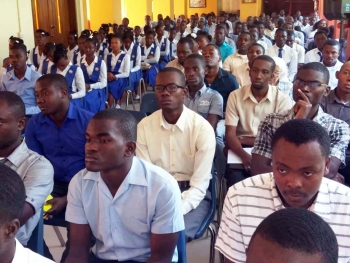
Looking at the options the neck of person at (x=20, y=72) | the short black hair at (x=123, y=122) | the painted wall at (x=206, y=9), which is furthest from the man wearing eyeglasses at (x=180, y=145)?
the painted wall at (x=206, y=9)

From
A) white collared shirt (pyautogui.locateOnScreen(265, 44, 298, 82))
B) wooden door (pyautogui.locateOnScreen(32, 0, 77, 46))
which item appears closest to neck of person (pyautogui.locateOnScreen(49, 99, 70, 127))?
white collared shirt (pyautogui.locateOnScreen(265, 44, 298, 82))

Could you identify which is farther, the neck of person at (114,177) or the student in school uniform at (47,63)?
the student in school uniform at (47,63)

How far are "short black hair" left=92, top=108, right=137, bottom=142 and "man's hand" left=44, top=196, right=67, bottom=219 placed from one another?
658mm

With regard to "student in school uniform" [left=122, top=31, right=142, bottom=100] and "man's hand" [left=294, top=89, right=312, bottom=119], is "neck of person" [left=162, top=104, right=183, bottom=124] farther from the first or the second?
"student in school uniform" [left=122, top=31, right=142, bottom=100]

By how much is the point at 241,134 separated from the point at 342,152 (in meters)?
0.92

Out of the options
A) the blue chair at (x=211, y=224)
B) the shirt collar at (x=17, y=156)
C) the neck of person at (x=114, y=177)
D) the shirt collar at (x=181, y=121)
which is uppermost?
the shirt collar at (x=181, y=121)

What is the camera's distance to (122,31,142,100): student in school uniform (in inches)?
248

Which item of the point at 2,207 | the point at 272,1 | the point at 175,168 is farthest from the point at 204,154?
the point at 272,1

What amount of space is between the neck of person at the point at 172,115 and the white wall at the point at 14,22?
5265 mm

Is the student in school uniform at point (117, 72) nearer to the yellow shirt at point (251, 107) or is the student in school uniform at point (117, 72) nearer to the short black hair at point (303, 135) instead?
the yellow shirt at point (251, 107)

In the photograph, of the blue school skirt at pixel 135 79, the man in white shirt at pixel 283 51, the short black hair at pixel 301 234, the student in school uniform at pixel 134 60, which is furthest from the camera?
the student in school uniform at pixel 134 60

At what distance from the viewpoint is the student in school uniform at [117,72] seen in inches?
228

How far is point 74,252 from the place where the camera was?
162 centimetres

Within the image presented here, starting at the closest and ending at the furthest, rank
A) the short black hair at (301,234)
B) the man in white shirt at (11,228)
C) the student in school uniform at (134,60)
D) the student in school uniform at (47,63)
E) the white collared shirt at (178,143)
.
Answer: the short black hair at (301,234)
the man in white shirt at (11,228)
the white collared shirt at (178,143)
the student in school uniform at (47,63)
the student in school uniform at (134,60)
